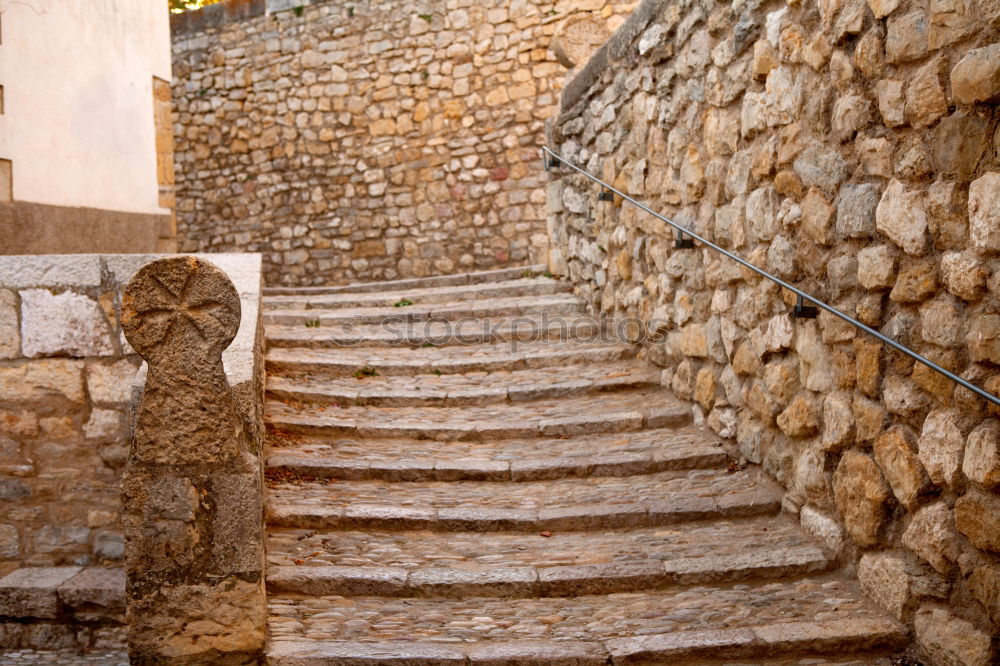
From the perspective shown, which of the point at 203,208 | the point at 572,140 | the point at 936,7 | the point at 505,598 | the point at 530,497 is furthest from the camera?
the point at 203,208

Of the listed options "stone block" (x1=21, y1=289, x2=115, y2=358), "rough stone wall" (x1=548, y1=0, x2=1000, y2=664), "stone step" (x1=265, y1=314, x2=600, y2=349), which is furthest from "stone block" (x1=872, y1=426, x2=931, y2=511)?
"stone block" (x1=21, y1=289, x2=115, y2=358)

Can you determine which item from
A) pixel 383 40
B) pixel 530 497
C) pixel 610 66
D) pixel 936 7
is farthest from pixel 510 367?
pixel 383 40

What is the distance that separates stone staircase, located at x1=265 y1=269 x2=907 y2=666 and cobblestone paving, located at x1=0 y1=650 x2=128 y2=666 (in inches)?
32.3

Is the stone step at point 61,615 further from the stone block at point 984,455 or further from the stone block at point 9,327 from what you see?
the stone block at point 984,455

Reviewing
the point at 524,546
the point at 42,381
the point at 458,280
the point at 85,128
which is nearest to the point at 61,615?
the point at 42,381

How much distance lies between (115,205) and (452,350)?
92.3 inches

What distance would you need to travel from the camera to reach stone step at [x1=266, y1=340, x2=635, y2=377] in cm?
523

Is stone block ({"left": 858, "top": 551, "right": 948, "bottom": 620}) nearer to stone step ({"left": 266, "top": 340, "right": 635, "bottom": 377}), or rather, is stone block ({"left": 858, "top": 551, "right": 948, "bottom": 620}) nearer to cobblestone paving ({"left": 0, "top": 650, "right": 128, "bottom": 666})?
stone step ({"left": 266, "top": 340, "right": 635, "bottom": 377})

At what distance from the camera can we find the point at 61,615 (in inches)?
147

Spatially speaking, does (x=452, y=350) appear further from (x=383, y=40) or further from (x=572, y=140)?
(x=383, y=40)

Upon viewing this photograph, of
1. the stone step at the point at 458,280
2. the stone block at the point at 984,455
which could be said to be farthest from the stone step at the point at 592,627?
the stone step at the point at 458,280

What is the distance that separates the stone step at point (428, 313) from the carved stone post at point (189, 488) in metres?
3.22

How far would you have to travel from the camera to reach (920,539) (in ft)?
9.01

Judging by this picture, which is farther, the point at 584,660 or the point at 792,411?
the point at 792,411
